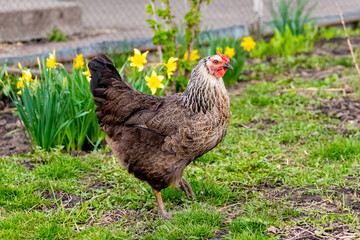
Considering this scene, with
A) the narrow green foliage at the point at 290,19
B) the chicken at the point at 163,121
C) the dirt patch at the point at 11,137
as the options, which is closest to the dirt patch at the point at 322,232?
the chicken at the point at 163,121

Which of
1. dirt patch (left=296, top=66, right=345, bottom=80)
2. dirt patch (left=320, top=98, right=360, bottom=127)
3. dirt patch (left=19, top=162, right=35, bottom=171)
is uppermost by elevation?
dirt patch (left=19, top=162, right=35, bottom=171)

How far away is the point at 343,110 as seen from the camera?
617cm

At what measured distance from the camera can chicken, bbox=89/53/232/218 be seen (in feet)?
12.5

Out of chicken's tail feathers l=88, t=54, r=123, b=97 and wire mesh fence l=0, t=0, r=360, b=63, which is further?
wire mesh fence l=0, t=0, r=360, b=63

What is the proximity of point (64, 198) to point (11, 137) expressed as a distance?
168 centimetres

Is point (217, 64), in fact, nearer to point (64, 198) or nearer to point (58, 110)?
point (64, 198)

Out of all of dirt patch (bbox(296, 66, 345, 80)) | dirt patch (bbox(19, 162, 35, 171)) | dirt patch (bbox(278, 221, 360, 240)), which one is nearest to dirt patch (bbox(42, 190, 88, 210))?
dirt patch (bbox(19, 162, 35, 171))

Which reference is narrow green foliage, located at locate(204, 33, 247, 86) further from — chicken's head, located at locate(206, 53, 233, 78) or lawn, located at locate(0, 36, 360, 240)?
chicken's head, located at locate(206, 53, 233, 78)

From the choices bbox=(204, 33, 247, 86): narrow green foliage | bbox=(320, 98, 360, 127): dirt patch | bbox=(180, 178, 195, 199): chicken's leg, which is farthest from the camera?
bbox=(204, 33, 247, 86): narrow green foliage

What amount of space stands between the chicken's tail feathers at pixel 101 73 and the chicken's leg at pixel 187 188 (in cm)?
97

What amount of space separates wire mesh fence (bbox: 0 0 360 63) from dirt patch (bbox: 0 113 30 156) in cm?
165

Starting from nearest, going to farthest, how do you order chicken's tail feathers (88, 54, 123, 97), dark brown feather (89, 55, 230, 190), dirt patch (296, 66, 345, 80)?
dark brown feather (89, 55, 230, 190) → chicken's tail feathers (88, 54, 123, 97) → dirt patch (296, 66, 345, 80)

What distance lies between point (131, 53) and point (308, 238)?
15.7ft

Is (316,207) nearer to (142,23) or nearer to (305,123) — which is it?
(305,123)
